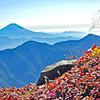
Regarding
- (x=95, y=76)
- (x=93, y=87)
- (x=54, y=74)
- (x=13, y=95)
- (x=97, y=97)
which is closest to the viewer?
(x=97, y=97)

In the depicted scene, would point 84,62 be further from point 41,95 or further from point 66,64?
point 41,95

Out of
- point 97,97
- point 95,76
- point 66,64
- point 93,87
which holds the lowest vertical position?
point 97,97

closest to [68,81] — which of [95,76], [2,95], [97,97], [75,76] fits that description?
[75,76]

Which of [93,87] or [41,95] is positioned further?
[41,95]

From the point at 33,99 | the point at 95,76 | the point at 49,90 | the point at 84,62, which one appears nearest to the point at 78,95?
the point at 95,76

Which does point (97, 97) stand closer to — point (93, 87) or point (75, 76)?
point (93, 87)

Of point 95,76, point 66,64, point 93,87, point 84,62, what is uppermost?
point 66,64

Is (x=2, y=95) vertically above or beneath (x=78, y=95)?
above

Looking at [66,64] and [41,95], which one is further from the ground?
[66,64]

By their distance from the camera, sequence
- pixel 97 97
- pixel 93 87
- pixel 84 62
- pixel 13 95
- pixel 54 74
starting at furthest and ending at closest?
pixel 54 74 → pixel 84 62 → pixel 13 95 → pixel 93 87 → pixel 97 97
